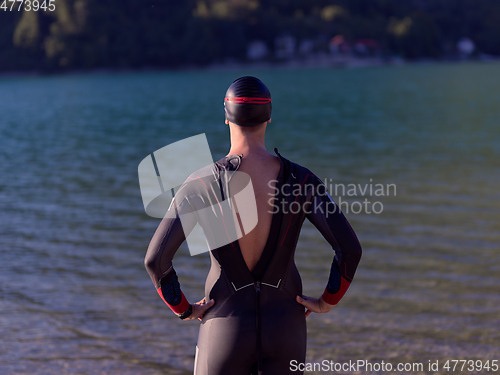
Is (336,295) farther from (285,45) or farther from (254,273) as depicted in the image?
(285,45)

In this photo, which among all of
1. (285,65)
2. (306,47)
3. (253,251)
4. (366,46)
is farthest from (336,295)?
(366,46)

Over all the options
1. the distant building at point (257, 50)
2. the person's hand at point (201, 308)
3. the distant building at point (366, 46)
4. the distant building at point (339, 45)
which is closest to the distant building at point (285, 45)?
the distant building at point (257, 50)

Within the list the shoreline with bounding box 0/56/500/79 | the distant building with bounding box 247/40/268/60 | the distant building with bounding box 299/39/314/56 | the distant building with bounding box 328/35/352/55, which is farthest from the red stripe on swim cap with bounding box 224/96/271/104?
the distant building with bounding box 328/35/352/55

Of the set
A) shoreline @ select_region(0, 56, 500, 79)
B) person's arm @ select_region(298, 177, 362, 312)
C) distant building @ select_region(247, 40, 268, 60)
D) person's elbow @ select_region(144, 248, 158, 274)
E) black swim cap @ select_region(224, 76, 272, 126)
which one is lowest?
person's elbow @ select_region(144, 248, 158, 274)

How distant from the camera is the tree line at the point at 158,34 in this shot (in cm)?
15625

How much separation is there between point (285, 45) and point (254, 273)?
185 metres

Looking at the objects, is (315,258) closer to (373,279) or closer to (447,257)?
(373,279)

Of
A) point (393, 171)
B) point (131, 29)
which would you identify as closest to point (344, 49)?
point (131, 29)

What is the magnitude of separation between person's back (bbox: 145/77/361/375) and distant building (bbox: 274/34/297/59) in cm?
17598

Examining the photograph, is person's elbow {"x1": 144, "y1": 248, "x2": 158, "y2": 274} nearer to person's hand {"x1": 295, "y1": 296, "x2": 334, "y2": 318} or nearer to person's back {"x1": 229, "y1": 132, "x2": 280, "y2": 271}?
person's back {"x1": 229, "y1": 132, "x2": 280, "y2": 271}

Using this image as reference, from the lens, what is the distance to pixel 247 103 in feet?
10.3

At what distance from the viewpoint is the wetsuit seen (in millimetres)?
3195

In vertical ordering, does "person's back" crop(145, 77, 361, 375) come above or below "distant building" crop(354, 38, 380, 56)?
below

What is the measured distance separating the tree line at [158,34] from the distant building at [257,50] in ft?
6.68
